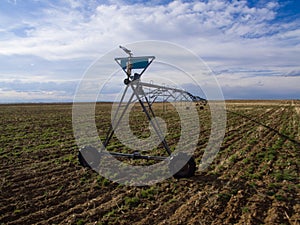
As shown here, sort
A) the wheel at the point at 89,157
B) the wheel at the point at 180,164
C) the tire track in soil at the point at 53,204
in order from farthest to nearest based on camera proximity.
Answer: the wheel at the point at 89,157, the wheel at the point at 180,164, the tire track in soil at the point at 53,204

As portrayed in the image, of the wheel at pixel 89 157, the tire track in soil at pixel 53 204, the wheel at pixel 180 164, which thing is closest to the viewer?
the tire track in soil at pixel 53 204

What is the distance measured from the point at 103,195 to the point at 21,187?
2.38 metres

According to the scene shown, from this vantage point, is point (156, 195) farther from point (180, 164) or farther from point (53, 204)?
point (53, 204)

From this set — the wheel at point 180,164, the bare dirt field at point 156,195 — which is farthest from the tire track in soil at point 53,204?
the wheel at point 180,164

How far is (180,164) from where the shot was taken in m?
7.88

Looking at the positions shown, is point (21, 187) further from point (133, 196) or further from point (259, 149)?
point (259, 149)

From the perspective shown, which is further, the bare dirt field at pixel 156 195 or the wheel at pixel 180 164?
the wheel at pixel 180 164

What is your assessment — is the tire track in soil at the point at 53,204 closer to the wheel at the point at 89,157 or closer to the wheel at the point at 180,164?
the wheel at the point at 89,157

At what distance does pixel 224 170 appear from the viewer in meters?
8.88

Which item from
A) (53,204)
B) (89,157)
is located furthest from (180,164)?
(53,204)

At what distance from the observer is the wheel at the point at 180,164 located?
7.84 meters

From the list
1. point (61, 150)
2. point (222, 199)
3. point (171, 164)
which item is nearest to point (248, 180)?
point (222, 199)

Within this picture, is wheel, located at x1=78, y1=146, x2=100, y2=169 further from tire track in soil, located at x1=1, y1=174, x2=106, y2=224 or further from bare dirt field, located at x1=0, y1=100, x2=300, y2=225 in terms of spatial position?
tire track in soil, located at x1=1, y1=174, x2=106, y2=224

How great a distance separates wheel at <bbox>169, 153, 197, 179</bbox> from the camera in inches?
309
